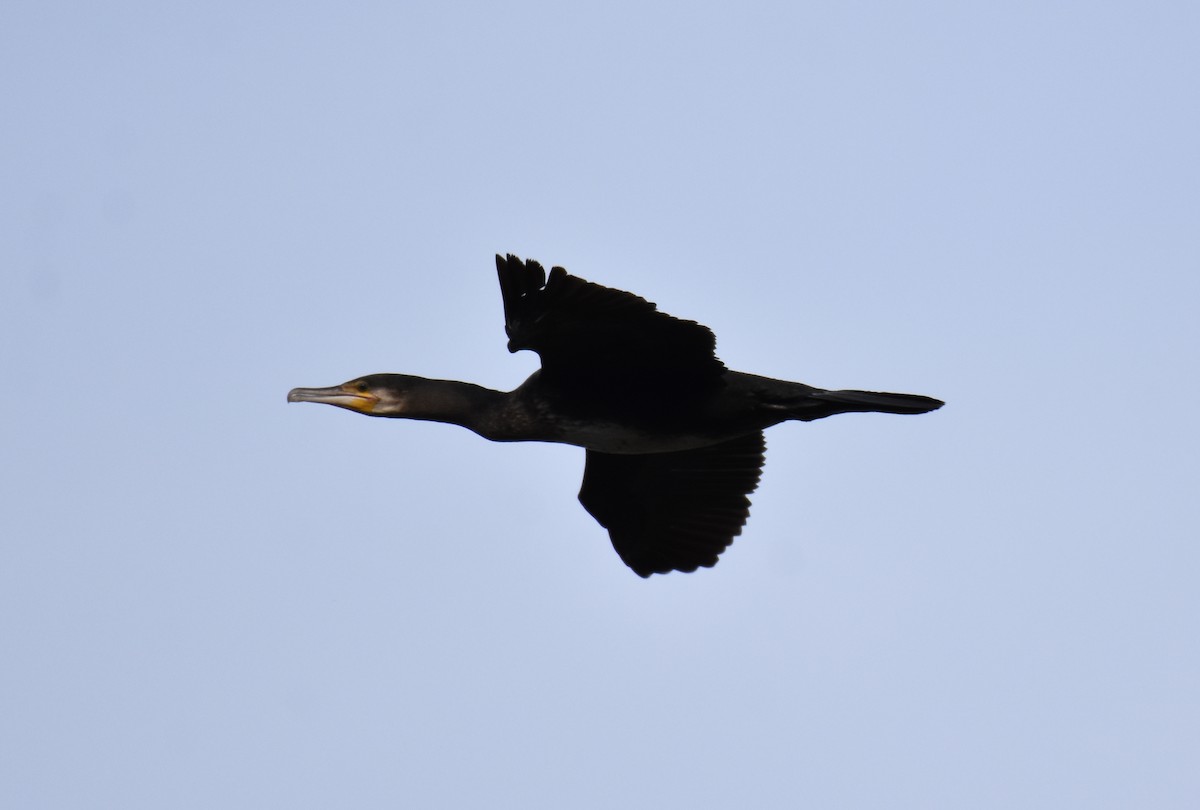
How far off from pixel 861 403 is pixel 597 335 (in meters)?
1.39

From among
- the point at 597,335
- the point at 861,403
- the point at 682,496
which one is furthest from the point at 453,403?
the point at 861,403

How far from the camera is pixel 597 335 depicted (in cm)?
750

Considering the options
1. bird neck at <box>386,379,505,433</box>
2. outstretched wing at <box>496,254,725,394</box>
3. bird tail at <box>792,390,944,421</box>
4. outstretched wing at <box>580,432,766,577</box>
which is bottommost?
outstretched wing at <box>580,432,766,577</box>

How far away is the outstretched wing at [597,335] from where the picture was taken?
23.0ft

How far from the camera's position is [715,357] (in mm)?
7727


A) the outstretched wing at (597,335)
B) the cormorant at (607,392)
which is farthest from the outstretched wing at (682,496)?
the outstretched wing at (597,335)

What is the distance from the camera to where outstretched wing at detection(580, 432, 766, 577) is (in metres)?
9.36

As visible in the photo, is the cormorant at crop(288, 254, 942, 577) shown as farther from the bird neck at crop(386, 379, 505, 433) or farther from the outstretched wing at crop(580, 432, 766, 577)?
the outstretched wing at crop(580, 432, 766, 577)

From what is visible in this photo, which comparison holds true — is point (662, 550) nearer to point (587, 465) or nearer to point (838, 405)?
point (587, 465)

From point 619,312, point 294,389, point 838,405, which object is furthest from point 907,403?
point 294,389

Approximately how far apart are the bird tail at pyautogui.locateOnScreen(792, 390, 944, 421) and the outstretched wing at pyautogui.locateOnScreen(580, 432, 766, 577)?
4.71ft

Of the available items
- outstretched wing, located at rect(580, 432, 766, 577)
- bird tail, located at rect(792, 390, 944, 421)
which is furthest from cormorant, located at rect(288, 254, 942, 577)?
outstretched wing, located at rect(580, 432, 766, 577)

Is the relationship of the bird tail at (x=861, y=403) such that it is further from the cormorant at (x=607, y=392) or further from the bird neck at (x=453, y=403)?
the bird neck at (x=453, y=403)

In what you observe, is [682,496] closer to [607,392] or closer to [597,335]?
[607,392]
